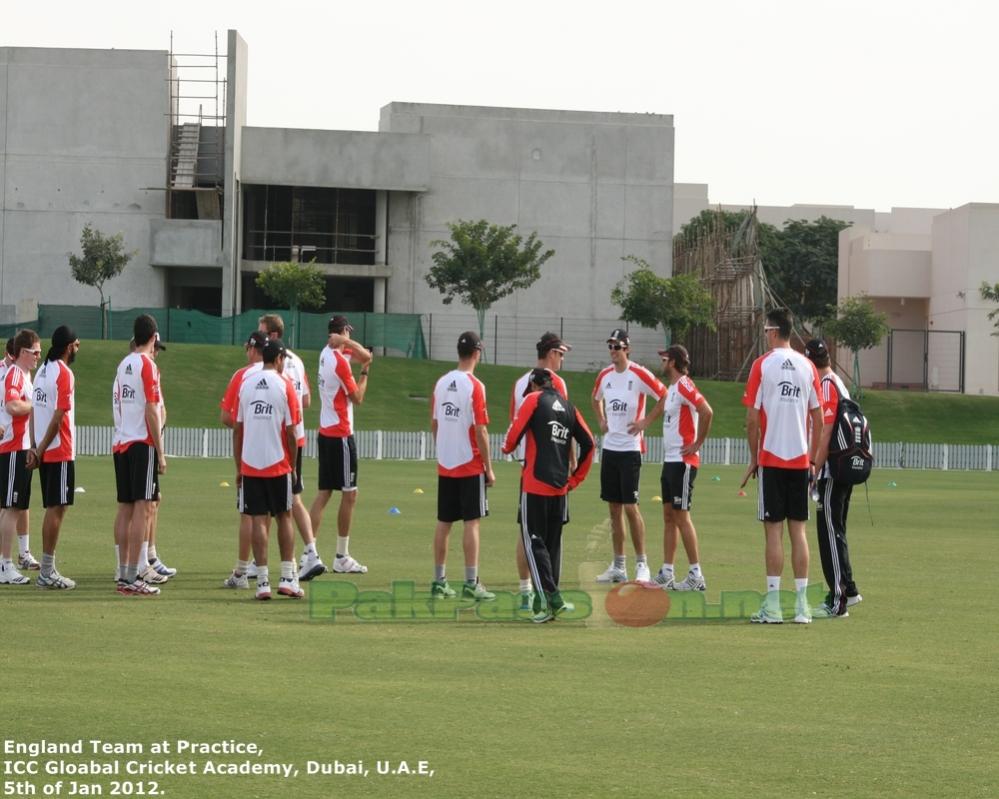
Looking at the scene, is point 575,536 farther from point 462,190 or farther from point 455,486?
point 462,190

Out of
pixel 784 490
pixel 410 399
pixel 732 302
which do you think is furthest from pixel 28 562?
pixel 732 302

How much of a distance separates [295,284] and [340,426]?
1990 inches

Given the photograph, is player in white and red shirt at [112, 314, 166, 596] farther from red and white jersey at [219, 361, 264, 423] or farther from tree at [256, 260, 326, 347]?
tree at [256, 260, 326, 347]

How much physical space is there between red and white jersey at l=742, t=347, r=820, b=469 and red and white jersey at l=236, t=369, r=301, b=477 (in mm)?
3741

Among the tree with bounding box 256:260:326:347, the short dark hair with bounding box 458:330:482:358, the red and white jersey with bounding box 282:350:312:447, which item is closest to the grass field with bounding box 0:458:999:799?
the red and white jersey with bounding box 282:350:312:447

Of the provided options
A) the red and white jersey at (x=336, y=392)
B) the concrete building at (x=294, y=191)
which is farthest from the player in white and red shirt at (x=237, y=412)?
the concrete building at (x=294, y=191)

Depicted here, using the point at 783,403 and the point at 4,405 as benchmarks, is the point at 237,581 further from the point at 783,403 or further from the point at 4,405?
the point at 783,403

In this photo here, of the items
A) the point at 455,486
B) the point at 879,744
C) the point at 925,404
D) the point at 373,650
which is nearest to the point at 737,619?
the point at 455,486

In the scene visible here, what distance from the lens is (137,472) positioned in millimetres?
13172

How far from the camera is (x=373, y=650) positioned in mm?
10336

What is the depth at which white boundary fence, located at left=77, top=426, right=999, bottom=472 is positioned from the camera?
43.3m

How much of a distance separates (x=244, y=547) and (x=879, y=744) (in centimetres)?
709

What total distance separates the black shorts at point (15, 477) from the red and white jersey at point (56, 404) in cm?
26

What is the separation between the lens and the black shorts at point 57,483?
13.6 m
